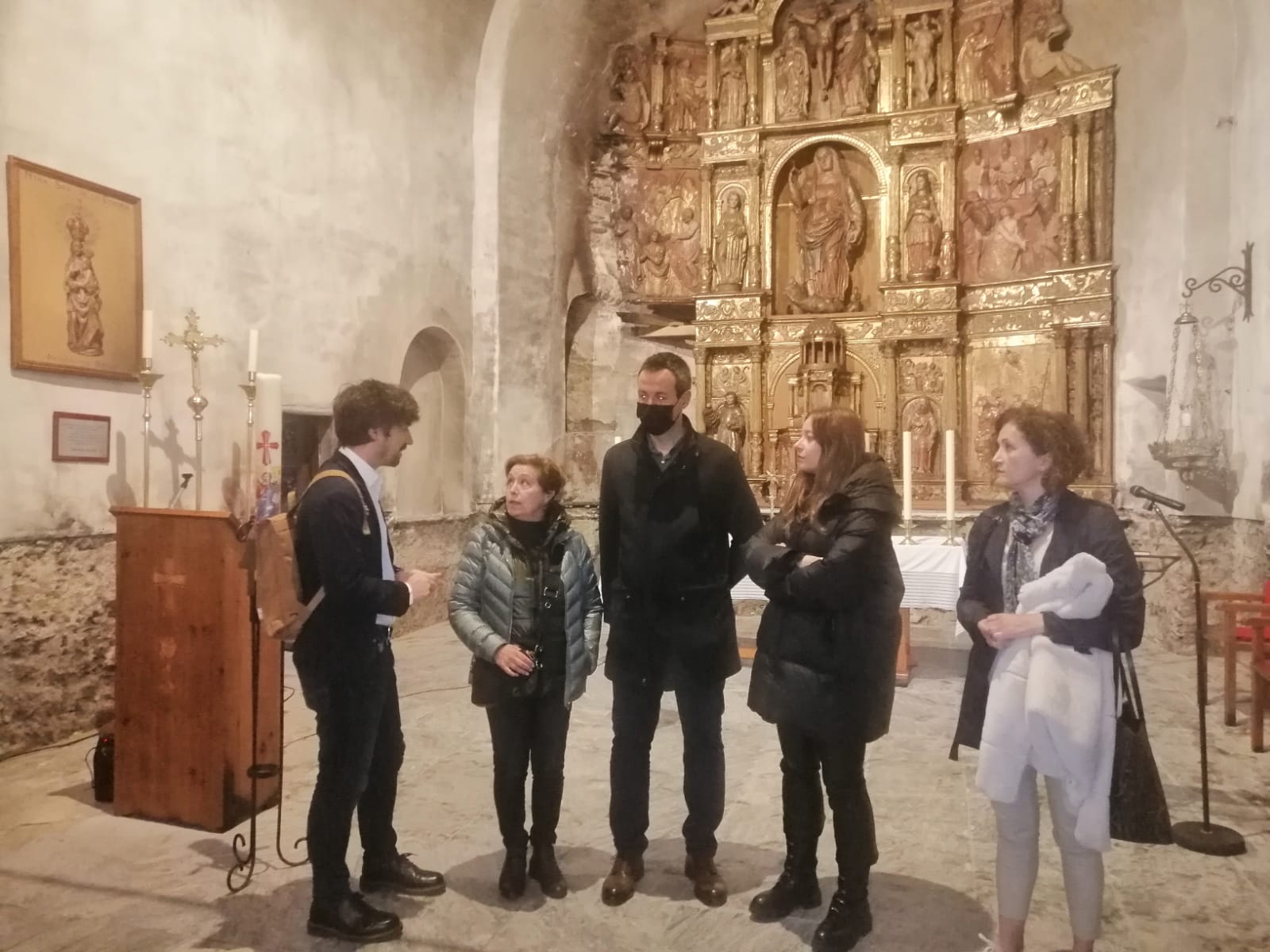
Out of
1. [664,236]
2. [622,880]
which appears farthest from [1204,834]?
[664,236]

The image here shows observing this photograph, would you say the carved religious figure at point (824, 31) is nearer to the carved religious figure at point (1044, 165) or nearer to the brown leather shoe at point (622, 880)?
the carved religious figure at point (1044, 165)

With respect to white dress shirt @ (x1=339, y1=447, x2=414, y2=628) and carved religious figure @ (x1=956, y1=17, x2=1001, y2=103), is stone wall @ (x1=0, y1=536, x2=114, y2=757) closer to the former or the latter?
white dress shirt @ (x1=339, y1=447, x2=414, y2=628)

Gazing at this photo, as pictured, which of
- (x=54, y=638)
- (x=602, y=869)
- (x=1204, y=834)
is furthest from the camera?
(x=54, y=638)

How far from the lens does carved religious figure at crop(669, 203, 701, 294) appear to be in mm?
10414

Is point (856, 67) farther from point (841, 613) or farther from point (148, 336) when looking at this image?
point (841, 613)

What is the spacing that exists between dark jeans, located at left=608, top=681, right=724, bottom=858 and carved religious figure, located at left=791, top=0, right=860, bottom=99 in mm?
8485

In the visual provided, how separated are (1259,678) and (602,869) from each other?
3530mm

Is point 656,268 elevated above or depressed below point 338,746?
above

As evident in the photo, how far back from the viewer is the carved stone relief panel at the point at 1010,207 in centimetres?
888

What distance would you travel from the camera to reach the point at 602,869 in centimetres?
341

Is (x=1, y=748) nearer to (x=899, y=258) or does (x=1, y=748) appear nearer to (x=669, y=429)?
(x=669, y=429)

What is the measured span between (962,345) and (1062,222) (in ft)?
4.67

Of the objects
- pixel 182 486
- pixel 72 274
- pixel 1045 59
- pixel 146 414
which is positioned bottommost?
pixel 182 486

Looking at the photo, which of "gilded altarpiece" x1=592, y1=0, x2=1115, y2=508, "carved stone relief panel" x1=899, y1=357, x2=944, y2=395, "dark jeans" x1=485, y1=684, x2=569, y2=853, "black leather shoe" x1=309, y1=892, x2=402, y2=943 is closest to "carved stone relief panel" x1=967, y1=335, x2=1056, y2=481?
"gilded altarpiece" x1=592, y1=0, x2=1115, y2=508
